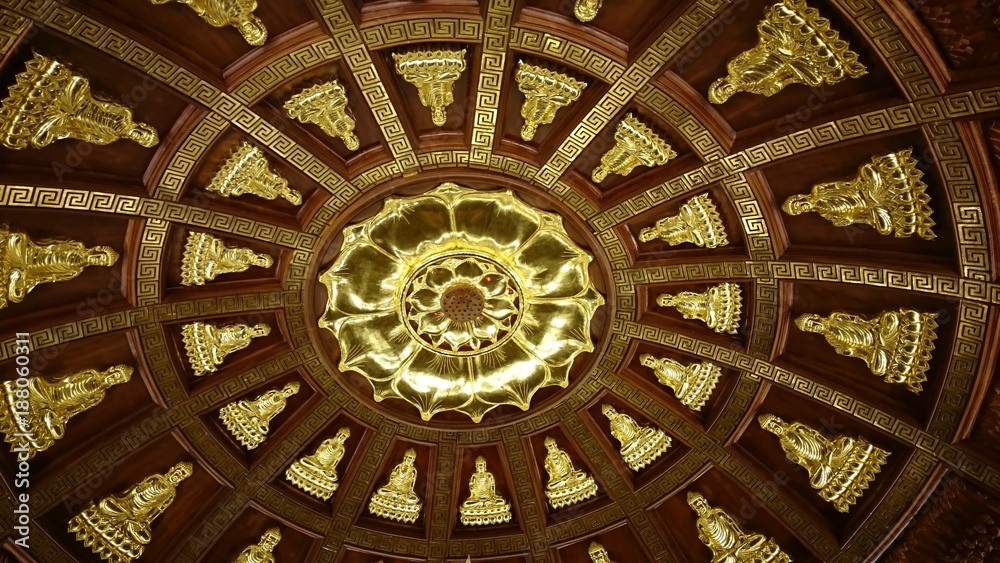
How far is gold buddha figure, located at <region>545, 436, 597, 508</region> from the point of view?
558 inches

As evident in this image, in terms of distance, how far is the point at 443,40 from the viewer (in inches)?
415

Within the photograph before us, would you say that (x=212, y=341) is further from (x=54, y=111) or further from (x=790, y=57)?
(x=790, y=57)

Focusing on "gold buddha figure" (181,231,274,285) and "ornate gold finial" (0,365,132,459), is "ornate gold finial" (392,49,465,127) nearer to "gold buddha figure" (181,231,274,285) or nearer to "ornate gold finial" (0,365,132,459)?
"gold buddha figure" (181,231,274,285)

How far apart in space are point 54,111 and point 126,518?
660cm

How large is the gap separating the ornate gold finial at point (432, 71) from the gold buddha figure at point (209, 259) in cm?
375

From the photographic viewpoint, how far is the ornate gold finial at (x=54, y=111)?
9711 mm

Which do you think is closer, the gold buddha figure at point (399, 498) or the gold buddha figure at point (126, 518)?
the gold buddha figure at point (126, 518)

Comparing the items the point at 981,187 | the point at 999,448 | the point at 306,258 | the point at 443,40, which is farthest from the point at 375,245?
the point at 999,448

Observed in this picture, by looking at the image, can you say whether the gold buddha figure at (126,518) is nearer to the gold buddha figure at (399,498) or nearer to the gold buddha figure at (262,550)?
the gold buddha figure at (262,550)

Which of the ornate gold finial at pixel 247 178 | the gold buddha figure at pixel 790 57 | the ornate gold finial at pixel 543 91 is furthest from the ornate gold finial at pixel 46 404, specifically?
the gold buddha figure at pixel 790 57

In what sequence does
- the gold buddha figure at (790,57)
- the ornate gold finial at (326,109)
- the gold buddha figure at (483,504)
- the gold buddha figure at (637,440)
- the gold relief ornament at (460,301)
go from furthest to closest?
the gold buddha figure at (483,504) < the gold buddha figure at (637,440) < the gold relief ornament at (460,301) < the ornate gold finial at (326,109) < the gold buddha figure at (790,57)

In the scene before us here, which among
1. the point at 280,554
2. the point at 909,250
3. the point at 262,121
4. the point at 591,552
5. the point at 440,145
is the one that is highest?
the point at 909,250

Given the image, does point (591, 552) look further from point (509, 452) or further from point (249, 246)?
point (249, 246)

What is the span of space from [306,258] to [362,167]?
1.85 metres
